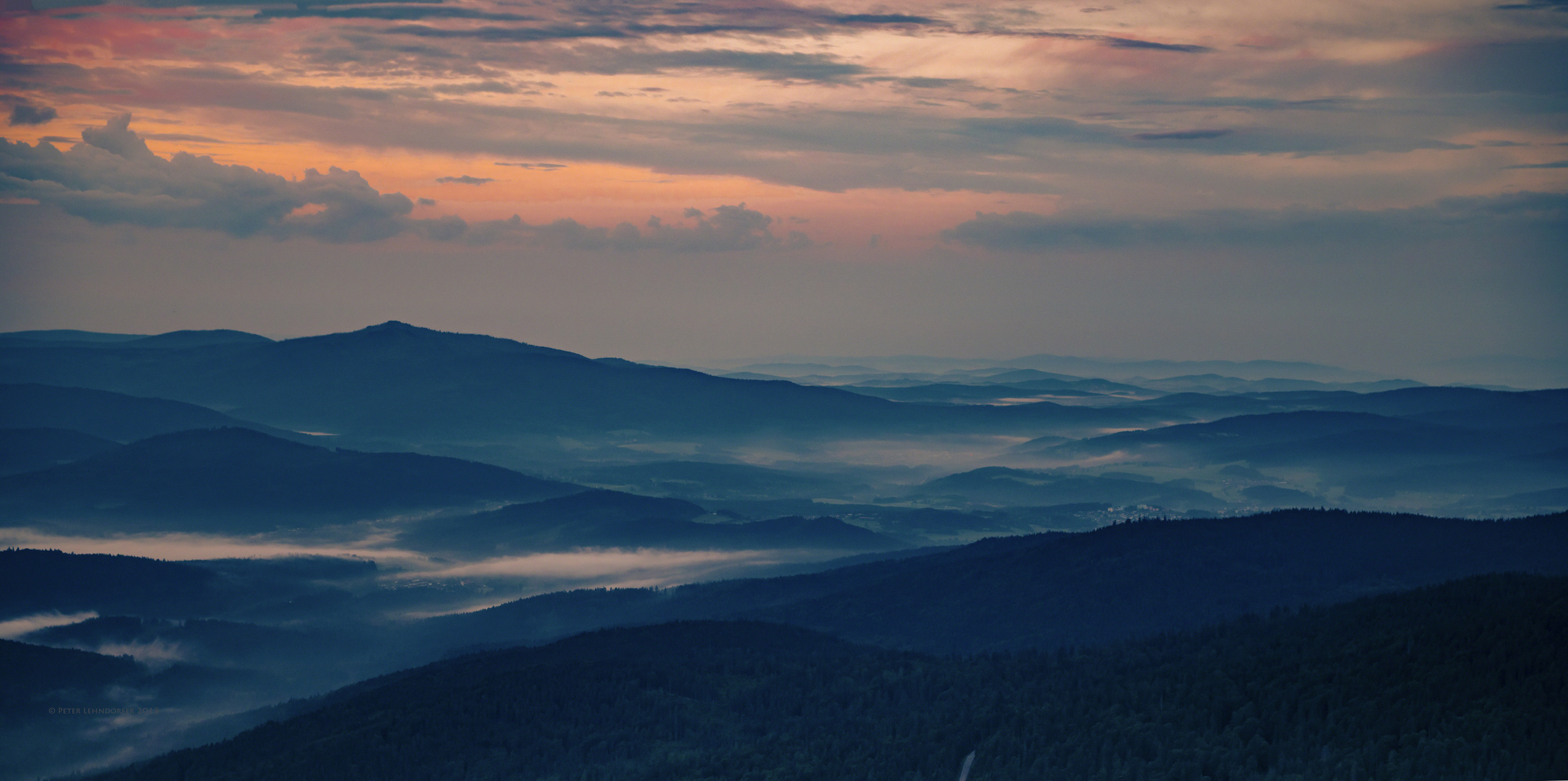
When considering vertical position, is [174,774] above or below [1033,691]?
below

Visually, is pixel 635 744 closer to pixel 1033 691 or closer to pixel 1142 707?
pixel 1033 691

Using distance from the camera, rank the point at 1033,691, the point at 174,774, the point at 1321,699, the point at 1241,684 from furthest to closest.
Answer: the point at 174,774 < the point at 1033,691 < the point at 1241,684 < the point at 1321,699

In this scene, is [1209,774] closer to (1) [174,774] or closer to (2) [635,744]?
(2) [635,744]

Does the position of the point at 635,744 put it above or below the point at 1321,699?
below

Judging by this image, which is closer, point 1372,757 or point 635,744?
point 1372,757

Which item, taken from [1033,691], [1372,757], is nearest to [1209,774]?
[1372,757]

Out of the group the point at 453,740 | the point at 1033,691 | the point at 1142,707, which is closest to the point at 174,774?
the point at 453,740

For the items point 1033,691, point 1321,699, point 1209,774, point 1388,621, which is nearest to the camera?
point 1209,774
